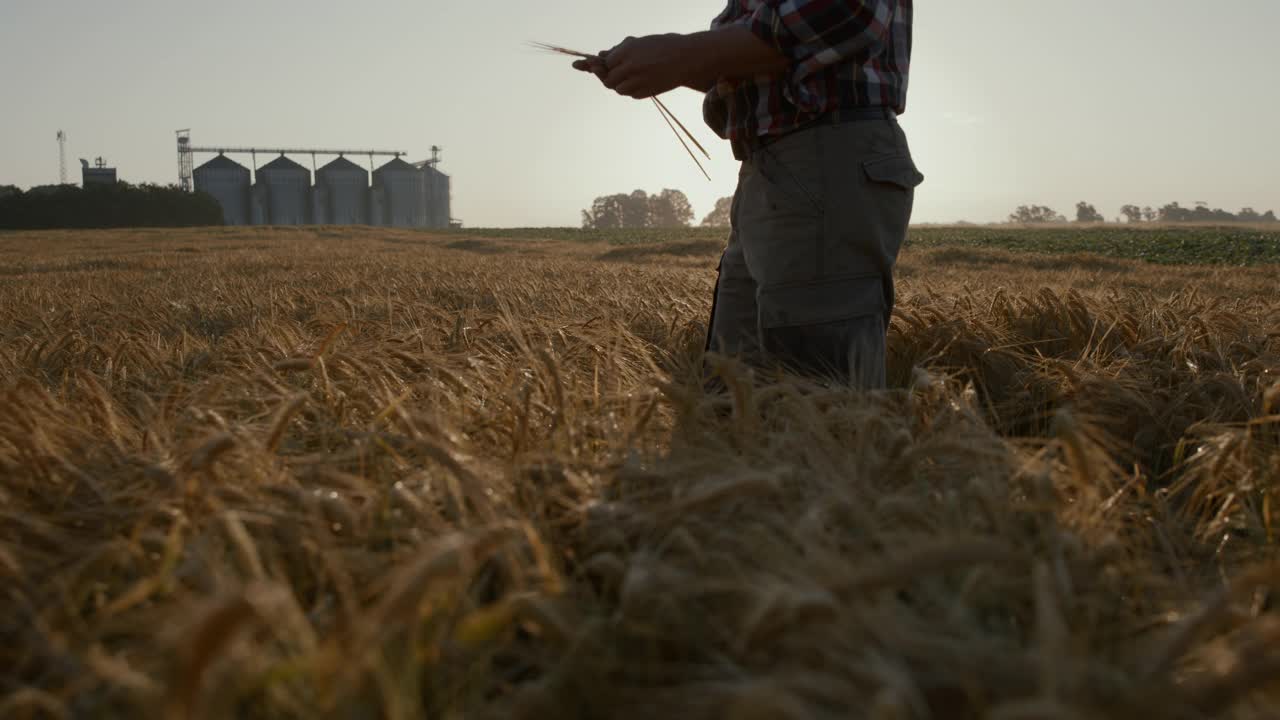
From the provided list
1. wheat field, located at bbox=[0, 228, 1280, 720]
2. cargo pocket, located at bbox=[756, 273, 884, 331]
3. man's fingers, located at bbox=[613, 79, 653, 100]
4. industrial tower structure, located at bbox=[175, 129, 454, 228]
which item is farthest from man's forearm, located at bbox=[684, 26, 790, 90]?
industrial tower structure, located at bbox=[175, 129, 454, 228]

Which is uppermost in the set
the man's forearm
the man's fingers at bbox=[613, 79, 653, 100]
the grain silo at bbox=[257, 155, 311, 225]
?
the grain silo at bbox=[257, 155, 311, 225]

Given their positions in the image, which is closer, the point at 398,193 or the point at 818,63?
the point at 818,63

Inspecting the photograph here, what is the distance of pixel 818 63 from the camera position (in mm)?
1904

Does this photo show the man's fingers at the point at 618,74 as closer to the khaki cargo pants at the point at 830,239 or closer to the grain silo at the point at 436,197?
the khaki cargo pants at the point at 830,239

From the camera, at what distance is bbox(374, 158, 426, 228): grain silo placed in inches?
3610

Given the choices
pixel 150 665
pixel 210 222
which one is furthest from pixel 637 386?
pixel 210 222

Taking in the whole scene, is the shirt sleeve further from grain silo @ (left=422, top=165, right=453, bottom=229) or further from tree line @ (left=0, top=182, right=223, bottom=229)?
grain silo @ (left=422, top=165, right=453, bottom=229)

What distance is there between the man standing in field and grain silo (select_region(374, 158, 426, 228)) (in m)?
94.6

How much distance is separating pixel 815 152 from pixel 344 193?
96.4 meters

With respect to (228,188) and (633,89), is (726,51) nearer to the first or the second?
(633,89)

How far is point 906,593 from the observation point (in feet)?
3.20

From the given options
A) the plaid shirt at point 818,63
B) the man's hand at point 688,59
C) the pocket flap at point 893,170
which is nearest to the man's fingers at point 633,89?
the man's hand at point 688,59

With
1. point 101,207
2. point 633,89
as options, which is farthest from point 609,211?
point 633,89

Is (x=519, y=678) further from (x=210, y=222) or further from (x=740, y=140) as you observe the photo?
(x=210, y=222)
